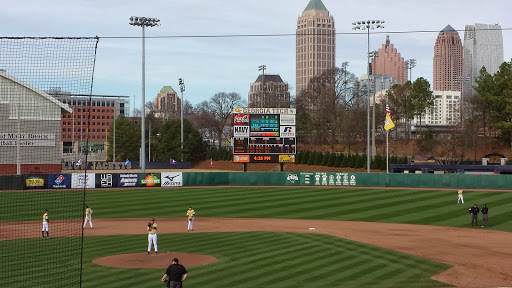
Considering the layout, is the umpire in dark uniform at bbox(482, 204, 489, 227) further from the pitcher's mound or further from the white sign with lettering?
the white sign with lettering

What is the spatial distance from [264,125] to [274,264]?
→ 35308 millimetres

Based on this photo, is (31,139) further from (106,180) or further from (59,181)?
(106,180)

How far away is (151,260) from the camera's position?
22.6m

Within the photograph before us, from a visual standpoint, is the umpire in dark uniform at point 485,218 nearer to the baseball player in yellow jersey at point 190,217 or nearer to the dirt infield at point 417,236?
the dirt infield at point 417,236

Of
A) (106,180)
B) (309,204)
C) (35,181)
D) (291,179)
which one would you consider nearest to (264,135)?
(291,179)

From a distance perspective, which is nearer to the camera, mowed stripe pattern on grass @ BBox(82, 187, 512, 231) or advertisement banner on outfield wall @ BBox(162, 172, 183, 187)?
mowed stripe pattern on grass @ BBox(82, 187, 512, 231)

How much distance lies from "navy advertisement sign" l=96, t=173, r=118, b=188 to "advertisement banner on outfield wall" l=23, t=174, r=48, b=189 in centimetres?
567

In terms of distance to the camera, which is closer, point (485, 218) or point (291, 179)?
point (485, 218)

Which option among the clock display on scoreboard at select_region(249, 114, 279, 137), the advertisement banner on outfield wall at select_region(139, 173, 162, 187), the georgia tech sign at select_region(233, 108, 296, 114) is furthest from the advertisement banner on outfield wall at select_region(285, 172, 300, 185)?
the advertisement banner on outfield wall at select_region(139, 173, 162, 187)

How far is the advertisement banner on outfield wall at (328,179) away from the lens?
58219 mm

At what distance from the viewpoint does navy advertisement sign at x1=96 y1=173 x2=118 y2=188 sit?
2255 inches

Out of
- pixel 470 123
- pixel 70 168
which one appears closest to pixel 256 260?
pixel 470 123

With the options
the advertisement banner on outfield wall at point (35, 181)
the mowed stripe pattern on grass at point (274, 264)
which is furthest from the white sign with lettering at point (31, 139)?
the mowed stripe pattern on grass at point (274, 264)

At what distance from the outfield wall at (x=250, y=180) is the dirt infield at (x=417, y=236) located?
17916mm
